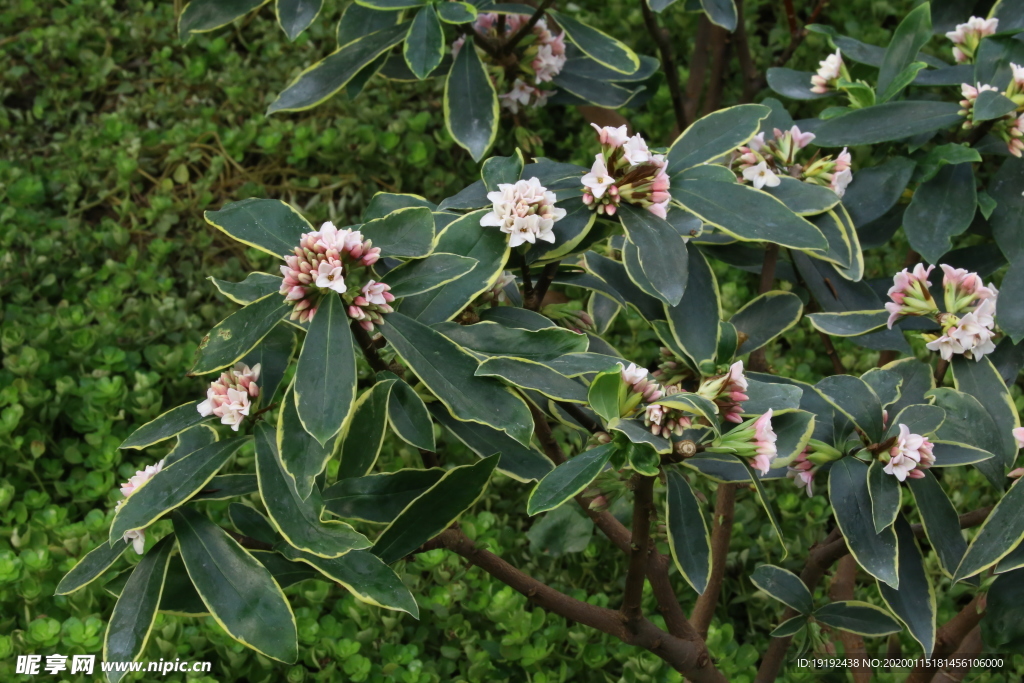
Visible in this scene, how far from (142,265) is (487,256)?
1508 millimetres

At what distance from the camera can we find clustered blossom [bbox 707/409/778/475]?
912 mm

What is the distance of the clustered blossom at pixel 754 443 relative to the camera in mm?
912

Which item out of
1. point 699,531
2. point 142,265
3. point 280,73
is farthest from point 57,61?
point 699,531

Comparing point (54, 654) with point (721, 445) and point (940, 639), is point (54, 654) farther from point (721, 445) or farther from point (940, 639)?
point (940, 639)

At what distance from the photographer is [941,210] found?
1.33 meters

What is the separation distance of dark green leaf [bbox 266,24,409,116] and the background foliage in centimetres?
49

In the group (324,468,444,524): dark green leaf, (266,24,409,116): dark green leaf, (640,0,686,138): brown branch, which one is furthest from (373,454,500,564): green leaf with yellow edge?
(640,0,686,138): brown branch

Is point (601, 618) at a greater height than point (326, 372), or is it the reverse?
point (326, 372)

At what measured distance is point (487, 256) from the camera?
3.30 ft

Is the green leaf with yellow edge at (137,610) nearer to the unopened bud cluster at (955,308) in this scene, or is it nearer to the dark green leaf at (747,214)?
the dark green leaf at (747,214)

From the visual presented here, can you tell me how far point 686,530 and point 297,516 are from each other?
0.47m

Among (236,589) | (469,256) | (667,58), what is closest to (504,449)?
(469,256)

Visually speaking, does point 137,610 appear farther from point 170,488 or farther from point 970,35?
point 970,35

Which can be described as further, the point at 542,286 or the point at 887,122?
the point at 887,122
